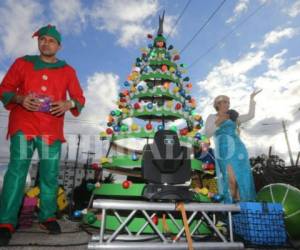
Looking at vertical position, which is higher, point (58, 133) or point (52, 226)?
point (58, 133)

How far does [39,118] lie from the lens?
268 centimetres

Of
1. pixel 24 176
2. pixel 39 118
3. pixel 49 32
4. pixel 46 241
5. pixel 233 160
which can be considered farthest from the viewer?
pixel 233 160

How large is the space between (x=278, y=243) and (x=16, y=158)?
266 centimetres

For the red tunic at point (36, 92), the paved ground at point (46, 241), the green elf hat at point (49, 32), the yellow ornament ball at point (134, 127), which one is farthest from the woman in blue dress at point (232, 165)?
the green elf hat at point (49, 32)

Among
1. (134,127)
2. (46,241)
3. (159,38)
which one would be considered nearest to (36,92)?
(134,127)

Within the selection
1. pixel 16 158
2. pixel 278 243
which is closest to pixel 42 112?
pixel 16 158

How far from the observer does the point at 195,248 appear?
206 centimetres

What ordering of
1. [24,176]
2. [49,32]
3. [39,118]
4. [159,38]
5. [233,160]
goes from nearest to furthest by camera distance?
[24,176]
[39,118]
[49,32]
[233,160]
[159,38]

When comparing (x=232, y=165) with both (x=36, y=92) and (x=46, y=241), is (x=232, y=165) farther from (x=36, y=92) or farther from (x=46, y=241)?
(x=36, y=92)

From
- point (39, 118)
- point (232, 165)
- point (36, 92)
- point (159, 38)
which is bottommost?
point (232, 165)

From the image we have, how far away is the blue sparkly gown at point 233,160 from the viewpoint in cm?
341

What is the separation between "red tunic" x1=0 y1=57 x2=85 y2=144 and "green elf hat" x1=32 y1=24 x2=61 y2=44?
12.2 inches

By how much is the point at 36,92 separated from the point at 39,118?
0.29 meters

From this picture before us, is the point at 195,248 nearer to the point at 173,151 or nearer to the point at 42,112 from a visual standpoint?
the point at 173,151
